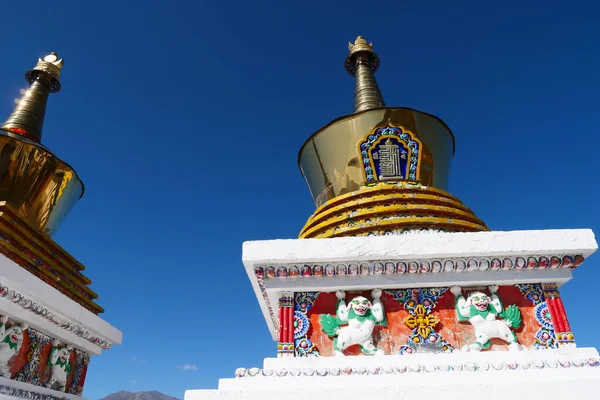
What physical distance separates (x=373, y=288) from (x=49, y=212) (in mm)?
5739

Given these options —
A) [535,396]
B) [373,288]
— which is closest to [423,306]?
[373,288]

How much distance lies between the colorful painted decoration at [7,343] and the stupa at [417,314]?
10.1 ft

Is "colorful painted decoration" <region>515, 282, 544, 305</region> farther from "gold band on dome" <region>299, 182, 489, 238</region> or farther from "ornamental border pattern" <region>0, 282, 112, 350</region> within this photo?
"ornamental border pattern" <region>0, 282, 112, 350</region>

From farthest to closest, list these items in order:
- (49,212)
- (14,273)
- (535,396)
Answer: (49,212), (14,273), (535,396)

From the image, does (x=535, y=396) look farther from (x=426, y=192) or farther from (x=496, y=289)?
(x=426, y=192)

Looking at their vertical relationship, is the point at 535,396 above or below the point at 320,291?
below

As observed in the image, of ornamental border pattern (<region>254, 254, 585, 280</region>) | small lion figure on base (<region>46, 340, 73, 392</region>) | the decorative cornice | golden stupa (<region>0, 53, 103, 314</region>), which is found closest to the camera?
ornamental border pattern (<region>254, 254, 585, 280</region>)

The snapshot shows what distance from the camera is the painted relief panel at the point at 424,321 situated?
3.52m

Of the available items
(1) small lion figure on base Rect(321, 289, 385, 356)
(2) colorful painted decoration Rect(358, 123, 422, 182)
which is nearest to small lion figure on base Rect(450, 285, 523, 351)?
(1) small lion figure on base Rect(321, 289, 385, 356)

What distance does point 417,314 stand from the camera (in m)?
3.66

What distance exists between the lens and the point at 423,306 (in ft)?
12.1

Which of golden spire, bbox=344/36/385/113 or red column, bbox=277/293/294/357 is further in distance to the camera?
golden spire, bbox=344/36/385/113

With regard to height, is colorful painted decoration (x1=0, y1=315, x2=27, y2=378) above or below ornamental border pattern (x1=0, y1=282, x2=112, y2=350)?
below

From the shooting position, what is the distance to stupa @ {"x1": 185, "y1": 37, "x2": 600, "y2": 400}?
3.09 meters
